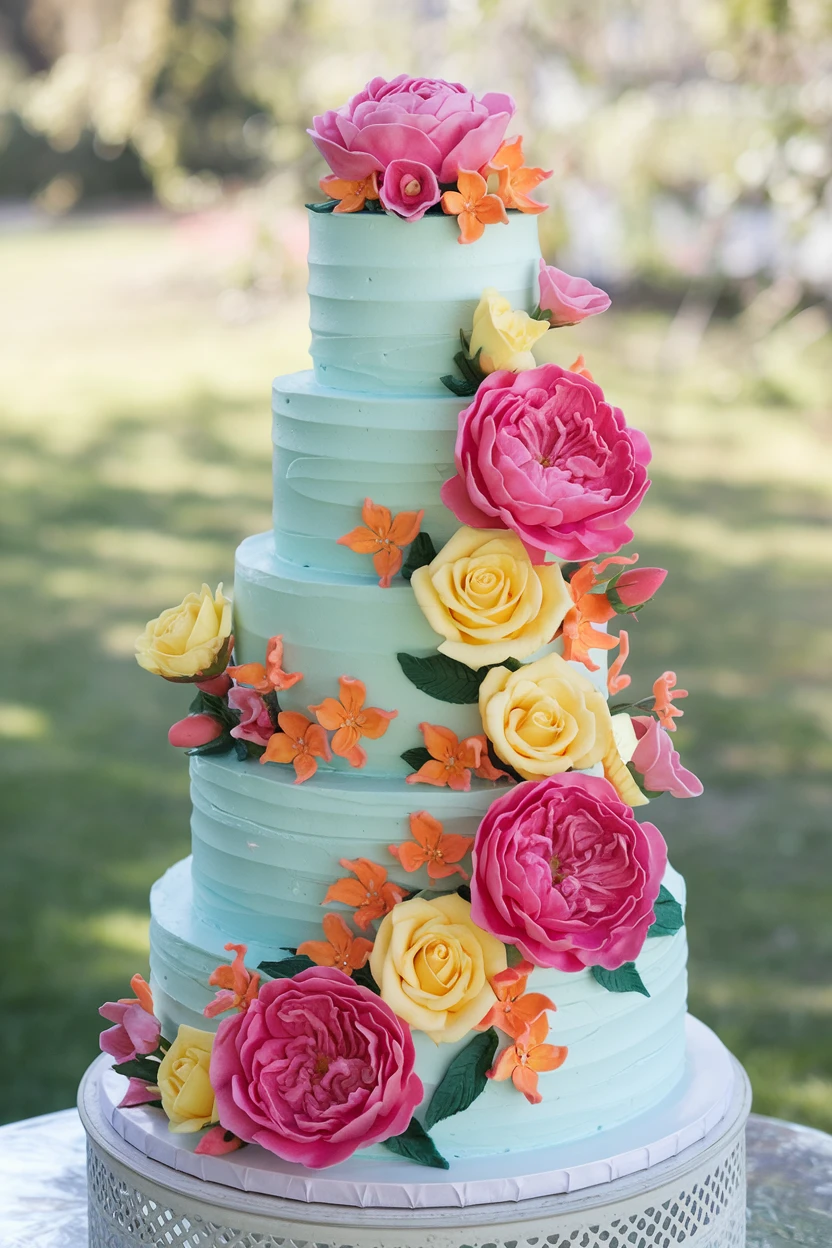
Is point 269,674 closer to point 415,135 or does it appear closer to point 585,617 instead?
point 585,617

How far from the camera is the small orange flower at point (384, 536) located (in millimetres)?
1732

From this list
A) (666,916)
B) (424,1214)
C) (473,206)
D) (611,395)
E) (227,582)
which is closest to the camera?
(424,1214)

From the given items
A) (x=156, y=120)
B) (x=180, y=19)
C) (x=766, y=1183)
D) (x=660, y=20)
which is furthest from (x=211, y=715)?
(x=180, y=19)

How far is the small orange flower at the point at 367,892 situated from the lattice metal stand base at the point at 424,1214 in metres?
0.30

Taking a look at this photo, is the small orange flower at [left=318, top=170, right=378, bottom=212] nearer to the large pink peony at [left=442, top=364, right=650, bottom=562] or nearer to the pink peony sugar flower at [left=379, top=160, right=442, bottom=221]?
the pink peony sugar flower at [left=379, top=160, right=442, bottom=221]

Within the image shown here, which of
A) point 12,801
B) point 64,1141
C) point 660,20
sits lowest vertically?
point 12,801

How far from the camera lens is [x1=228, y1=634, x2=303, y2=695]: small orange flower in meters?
1.77

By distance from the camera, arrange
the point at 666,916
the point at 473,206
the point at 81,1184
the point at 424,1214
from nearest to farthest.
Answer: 1. the point at 424,1214
2. the point at 473,206
3. the point at 666,916
4. the point at 81,1184

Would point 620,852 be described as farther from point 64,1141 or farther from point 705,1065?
point 64,1141

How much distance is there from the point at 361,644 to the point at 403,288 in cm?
40

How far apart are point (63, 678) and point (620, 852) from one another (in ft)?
16.5

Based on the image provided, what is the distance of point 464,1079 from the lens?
5.52 ft

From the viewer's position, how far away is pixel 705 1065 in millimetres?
1985

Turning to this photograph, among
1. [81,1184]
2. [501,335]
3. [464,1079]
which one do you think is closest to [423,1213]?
[464,1079]
